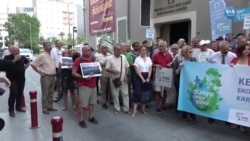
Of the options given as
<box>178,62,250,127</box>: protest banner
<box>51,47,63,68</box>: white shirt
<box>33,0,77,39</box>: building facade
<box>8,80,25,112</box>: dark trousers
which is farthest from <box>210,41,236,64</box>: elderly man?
<box>33,0,77,39</box>: building facade

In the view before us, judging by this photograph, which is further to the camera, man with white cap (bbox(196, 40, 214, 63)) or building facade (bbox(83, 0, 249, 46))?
building facade (bbox(83, 0, 249, 46))

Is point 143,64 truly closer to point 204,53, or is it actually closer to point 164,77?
point 164,77

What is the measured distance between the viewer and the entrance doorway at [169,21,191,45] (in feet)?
54.4

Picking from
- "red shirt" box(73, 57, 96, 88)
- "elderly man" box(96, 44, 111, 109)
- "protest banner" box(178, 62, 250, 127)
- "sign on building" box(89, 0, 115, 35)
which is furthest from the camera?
"sign on building" box(89, 0, 115, 35)

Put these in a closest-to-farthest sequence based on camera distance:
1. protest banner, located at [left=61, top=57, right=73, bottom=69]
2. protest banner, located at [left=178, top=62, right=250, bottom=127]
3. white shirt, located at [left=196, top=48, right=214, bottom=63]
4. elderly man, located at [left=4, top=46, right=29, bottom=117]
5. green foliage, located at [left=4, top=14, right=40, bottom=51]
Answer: protest banner, located at [left=178, top=62, right=250, bottom=127] < white shirt, located at [left=196, top=48, right=214, bottom=63] < elderly man, located at [left=4, top=46, right=29, bottom=117] < protest banner, located at [left=61, top=57, right=73, bottom=69] < green foliage, located at [left=4, top=14, right=40, bottom=51]

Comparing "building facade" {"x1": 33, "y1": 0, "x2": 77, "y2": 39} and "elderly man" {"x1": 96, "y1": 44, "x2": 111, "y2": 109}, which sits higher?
"building facade" {"x1": 33, "y1": 0, "x2": 77, "y2": 39}

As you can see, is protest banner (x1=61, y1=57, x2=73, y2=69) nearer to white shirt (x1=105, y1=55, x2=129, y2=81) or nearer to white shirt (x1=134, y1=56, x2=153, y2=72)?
white shirt (x1=105, y1=55, x2=129, y2=81)

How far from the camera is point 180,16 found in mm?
14789

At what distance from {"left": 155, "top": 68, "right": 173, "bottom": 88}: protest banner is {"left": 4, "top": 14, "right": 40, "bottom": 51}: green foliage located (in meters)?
77.3

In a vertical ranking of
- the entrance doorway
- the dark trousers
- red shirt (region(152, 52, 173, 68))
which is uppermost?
the entrance doorway

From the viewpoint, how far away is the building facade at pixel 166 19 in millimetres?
13047

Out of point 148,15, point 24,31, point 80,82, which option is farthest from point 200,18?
point 24,31

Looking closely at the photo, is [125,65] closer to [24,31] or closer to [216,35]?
[216,35]

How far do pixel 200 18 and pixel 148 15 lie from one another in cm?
568
